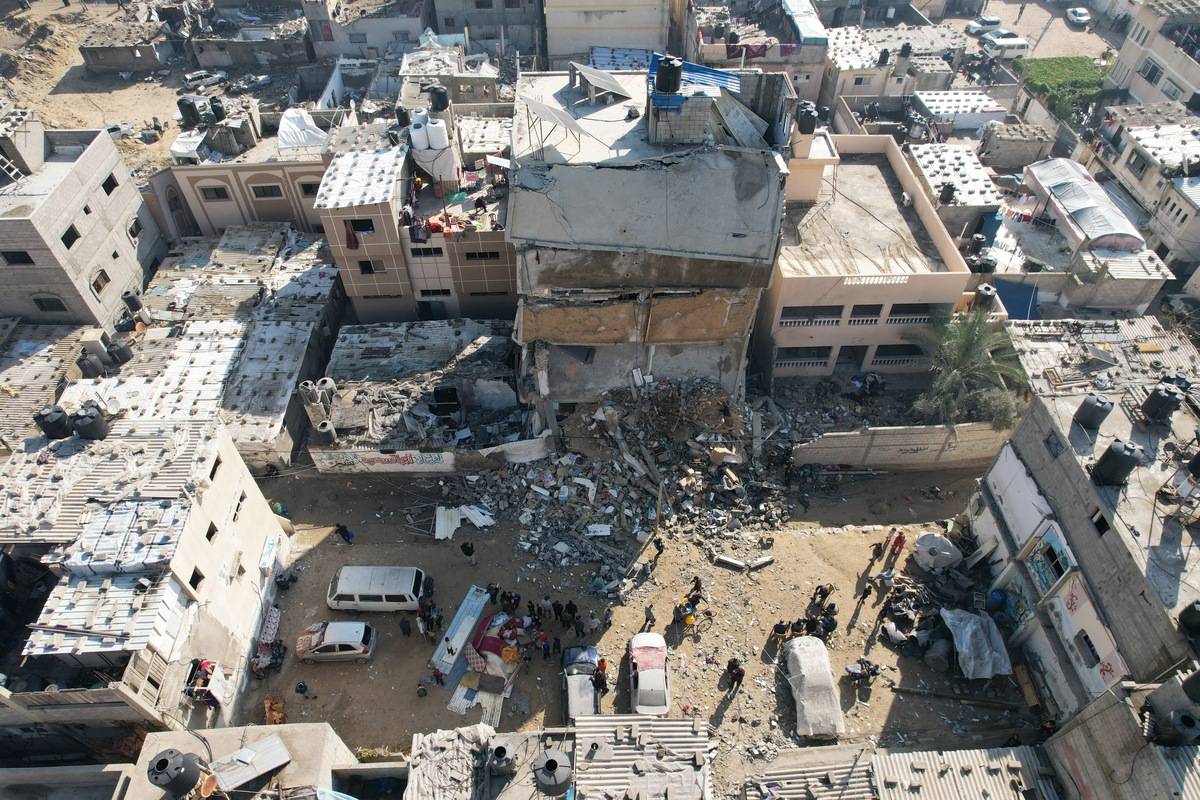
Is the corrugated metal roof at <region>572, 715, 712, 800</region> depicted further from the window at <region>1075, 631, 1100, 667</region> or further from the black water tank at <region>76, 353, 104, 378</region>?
the black water tank at <region>76, 353, 104, 378</region>

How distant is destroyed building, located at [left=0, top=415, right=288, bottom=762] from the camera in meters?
18.7

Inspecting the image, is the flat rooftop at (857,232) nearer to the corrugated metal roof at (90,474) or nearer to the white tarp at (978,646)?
the white tarp at (978,646)

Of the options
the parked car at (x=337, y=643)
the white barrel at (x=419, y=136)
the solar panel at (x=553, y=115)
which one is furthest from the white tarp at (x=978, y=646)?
the white barrel at (x=419, y=136)

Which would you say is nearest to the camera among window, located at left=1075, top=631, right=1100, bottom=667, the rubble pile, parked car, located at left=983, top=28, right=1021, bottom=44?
window, located at left=1075, top=631, right=1100, bottom=667

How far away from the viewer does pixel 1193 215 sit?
3556 cm

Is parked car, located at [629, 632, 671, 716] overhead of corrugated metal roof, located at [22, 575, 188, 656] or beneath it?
beneath

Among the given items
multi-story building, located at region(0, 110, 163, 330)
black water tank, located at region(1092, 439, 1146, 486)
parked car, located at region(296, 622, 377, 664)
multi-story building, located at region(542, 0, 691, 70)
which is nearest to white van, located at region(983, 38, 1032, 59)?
multi-story building, located at region(542, 0, 691, 70)

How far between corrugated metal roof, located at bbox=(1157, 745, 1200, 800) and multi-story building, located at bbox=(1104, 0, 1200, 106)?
149 feet

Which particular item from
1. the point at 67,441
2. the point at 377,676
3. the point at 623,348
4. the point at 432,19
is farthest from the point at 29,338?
the point at 432,19

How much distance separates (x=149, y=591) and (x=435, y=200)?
20864mm

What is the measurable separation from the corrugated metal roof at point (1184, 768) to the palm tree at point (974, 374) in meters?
14.6

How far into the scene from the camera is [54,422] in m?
21.1

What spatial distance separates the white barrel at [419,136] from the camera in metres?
31.8

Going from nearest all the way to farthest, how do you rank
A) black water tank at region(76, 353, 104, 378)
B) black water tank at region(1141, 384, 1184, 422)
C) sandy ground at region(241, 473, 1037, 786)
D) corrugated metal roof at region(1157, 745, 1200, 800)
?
corrugated metal roof at region(1157, 745, 1200, 800) < black water tank at region(1141, 384, 1184, 422) < sandy ground at region(241, 473, 1037, 786) < black water tank at region(76, 353, 104, 378)
